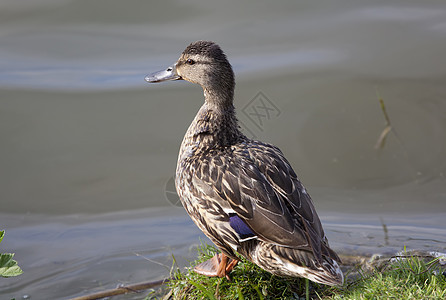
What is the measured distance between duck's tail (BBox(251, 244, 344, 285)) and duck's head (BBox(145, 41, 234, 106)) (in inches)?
54.7

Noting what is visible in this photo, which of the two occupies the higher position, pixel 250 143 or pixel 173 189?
pixel 250 143

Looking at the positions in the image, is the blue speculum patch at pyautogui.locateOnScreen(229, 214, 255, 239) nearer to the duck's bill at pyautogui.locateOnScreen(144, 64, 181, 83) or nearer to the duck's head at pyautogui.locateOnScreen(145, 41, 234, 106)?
the duck's head at pyautogui.locateOnScreen(145, 41, 234, 106)

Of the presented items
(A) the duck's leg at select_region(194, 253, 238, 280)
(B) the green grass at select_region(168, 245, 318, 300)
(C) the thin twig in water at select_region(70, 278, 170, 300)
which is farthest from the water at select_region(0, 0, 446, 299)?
(A) the duck's leg at select_region(194, 253, 238, 280)

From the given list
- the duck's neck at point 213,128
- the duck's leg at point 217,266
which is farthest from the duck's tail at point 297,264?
the duck's neck at point 213,128

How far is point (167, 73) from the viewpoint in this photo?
4.76m

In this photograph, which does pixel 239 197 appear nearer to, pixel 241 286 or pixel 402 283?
pixel 241 286

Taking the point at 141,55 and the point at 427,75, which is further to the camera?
the point at 141,55

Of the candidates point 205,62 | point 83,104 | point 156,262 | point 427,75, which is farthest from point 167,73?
point 427,75

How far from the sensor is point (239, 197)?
12.4 ft

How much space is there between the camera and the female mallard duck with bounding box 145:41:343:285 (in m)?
3.56

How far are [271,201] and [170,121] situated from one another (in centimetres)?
353

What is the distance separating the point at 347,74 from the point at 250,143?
3.38m

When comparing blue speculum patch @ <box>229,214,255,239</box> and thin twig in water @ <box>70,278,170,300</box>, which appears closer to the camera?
blue speculum patch @ <box>229,214,255,239</box>

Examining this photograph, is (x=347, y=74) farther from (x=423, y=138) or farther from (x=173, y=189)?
(x=173, y=189)
